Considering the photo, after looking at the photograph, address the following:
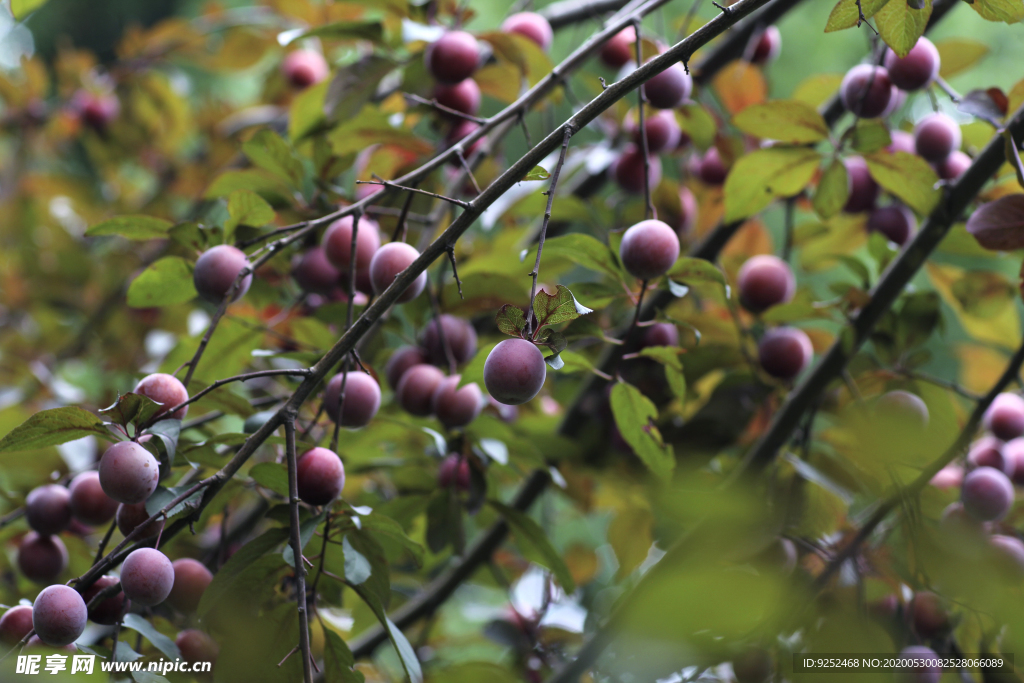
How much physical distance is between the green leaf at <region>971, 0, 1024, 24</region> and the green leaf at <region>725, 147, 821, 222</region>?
198mm

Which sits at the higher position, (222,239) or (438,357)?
(222,239)

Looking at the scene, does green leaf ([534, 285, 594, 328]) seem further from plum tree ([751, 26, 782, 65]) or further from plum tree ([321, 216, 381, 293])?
plum tree ([751, 26, 782, 65])

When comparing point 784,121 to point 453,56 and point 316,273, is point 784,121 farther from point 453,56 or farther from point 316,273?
point 316,273

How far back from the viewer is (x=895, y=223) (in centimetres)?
68

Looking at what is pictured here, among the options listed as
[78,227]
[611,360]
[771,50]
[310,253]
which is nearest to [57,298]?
[78,227]

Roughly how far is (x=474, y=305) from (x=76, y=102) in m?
1.07

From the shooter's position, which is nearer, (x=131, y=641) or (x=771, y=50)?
(x=131, y=641)

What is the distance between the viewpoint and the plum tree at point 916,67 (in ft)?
1.82

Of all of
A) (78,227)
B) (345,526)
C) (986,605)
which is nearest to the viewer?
(986,605)

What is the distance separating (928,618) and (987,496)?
0.37ft

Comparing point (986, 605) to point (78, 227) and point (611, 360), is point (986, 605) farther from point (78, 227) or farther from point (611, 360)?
point (78, 227)

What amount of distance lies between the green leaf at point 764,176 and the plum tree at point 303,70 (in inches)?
25.4

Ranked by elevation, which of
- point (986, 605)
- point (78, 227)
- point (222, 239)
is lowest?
point (78, 227)

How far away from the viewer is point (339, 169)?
63cm
